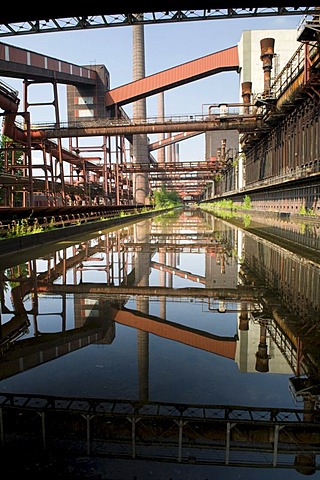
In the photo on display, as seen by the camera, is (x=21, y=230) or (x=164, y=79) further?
(x=164, y=79)

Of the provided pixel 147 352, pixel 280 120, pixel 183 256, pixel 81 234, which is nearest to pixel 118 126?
pixel 280 120

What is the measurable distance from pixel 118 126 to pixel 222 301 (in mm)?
29574

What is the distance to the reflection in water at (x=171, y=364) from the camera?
2617mm

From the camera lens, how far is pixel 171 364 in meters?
3.92

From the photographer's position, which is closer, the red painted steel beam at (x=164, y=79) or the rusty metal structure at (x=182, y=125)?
the rusty metal structure at (x=182, y=125)

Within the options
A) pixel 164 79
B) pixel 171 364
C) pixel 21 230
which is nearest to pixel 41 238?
pixel 21 230

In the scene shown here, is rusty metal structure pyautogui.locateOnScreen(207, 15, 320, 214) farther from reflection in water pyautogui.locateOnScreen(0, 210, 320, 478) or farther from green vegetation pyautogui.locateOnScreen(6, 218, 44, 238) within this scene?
reflection in water pyautogui.locateOnScreen(0, 210, 320, 478)

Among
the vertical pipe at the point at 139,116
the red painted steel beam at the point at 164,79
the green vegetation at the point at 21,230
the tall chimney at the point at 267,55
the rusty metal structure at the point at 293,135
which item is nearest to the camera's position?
the green vegetation at the point at 21,230

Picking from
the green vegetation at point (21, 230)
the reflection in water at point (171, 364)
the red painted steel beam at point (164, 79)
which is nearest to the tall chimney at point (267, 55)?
the green vegetation at point (21, 230)

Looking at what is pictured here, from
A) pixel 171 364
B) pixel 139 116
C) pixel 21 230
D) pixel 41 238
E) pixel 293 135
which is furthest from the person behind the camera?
pixel 139 116

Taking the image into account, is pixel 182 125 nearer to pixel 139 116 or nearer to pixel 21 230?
pixel 21 230

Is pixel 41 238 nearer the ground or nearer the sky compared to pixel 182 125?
nearer the ground

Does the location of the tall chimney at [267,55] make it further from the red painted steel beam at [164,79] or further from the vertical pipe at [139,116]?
the vertical pipe at [139,116]

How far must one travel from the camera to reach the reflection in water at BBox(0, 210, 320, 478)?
8.59 feet
